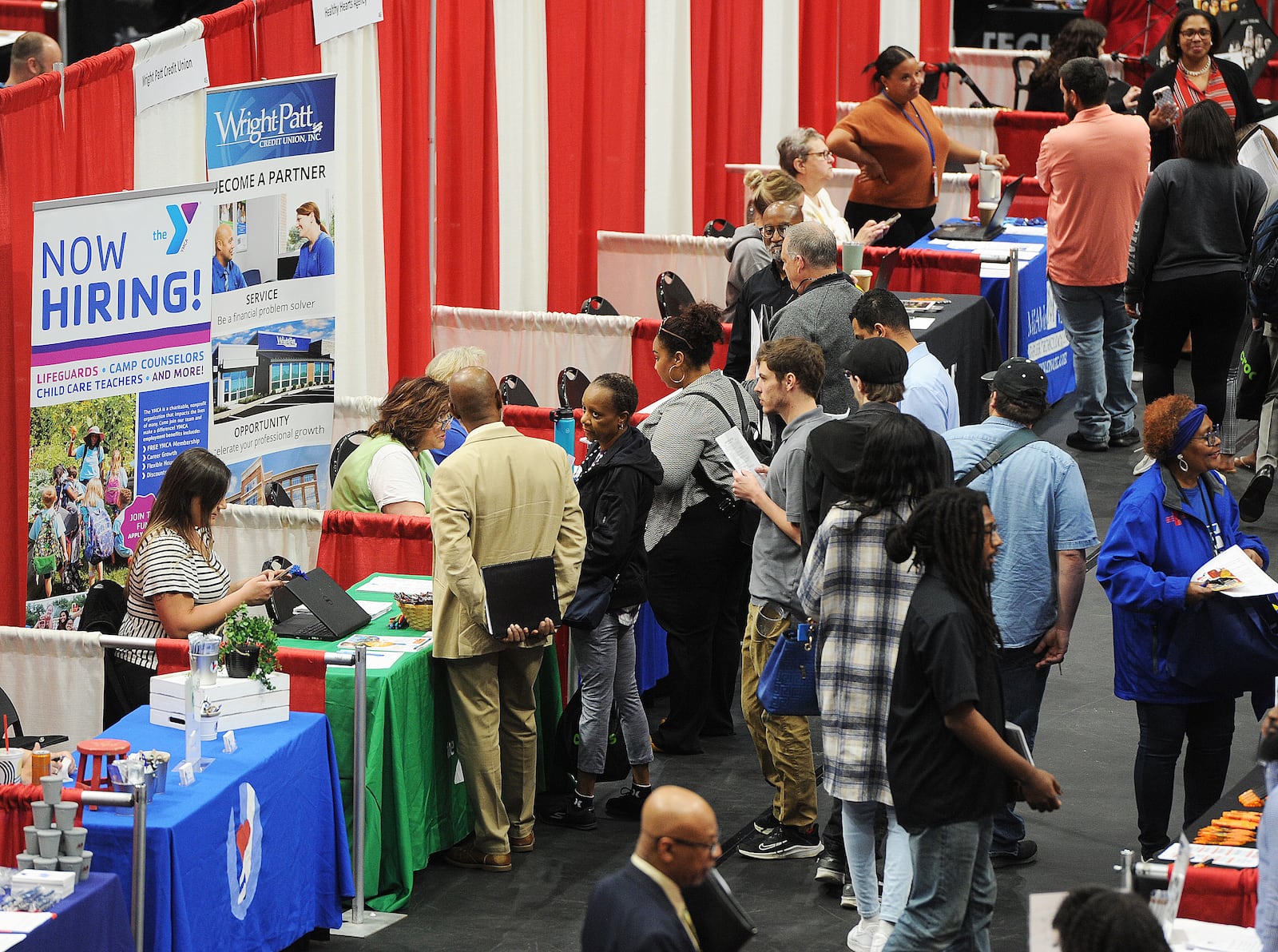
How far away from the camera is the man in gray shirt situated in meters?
5.00

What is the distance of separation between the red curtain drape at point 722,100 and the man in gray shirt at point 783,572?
5923 millimetres

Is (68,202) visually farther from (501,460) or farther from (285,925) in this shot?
(285,925)

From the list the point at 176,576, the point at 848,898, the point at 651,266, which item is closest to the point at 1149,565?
the point at 848,898

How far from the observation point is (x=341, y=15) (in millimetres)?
7051

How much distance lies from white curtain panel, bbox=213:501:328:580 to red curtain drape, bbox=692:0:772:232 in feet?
17.9

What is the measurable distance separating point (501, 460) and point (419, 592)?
0.53 m

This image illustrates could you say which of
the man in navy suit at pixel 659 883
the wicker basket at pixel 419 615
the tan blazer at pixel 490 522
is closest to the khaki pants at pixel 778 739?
the tan blazer at pixel 490 522

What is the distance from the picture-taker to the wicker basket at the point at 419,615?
525 centimetres

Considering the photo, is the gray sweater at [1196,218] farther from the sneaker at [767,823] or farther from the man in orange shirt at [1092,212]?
the sneaker at [767,823]

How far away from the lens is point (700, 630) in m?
5.95

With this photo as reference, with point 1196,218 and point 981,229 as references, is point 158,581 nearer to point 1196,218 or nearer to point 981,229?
point 1196,218

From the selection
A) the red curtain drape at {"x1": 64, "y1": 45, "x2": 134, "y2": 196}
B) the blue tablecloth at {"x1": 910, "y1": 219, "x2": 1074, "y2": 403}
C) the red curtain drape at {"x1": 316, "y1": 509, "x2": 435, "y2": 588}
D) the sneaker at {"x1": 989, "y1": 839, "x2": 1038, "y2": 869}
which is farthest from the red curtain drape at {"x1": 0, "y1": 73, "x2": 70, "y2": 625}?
the blue tablecloth at {"x1": 910, "y1": 219, "x2": 1074, "y2": 403}

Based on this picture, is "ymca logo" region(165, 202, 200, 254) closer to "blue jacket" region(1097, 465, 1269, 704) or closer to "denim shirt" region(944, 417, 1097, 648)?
"denim shirt" region(944, 417, 1097, 648)

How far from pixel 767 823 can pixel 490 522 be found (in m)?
1.26
